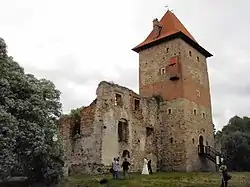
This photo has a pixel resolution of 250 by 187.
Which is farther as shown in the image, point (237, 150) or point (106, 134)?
point (237, 150)

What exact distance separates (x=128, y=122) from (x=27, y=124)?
13.3 meters

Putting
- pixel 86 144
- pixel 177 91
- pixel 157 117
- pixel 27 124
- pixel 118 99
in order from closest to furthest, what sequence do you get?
pixel 27 124 → pixel 86 144 → pixel 118 99 → pixel 177 91 → pixel 157 117

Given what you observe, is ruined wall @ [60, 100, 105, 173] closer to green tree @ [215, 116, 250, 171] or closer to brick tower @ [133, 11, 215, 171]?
brick tower @ [133, 11, 215, 171]

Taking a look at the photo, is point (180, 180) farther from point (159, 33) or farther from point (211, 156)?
point (159, 33)

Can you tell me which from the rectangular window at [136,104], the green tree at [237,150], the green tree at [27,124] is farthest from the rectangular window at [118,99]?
the green tree at [237,150]

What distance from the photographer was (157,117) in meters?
35.3

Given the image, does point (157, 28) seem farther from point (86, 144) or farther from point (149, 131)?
point (86, 144)

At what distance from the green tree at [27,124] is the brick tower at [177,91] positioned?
14.7 metres

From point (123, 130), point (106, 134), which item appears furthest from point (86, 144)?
point (123, 130)

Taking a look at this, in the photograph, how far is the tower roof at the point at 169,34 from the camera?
36344mm

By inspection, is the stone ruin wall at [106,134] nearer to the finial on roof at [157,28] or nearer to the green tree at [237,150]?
the finial on roof at [157,28]

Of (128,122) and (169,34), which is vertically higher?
(169,34)

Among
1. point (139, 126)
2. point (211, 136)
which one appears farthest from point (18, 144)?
point (211, 136)

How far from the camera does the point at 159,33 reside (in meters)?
38.3
